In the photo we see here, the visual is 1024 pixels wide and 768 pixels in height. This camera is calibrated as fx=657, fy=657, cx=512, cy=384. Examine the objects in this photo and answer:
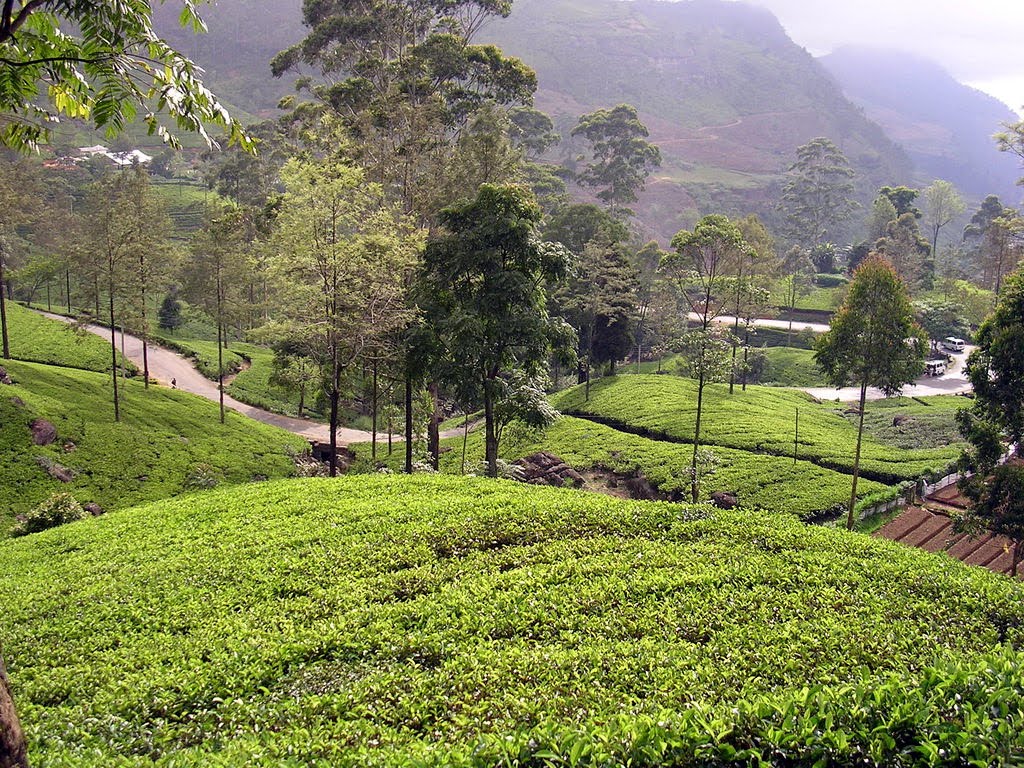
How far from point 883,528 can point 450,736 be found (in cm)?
2290

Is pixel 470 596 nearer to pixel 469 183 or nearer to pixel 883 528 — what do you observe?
pixel 883 528

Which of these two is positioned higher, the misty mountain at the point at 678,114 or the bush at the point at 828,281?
the misty mountain at the point at 678,114

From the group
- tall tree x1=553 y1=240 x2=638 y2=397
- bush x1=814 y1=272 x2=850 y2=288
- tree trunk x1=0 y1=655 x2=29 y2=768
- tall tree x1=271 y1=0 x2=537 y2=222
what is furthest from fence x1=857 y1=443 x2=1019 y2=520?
bush x1=814 y1=272 x2=850 y2=288

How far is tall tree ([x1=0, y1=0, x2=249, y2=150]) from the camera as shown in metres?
4.66

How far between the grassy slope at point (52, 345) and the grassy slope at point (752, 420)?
27910 mm

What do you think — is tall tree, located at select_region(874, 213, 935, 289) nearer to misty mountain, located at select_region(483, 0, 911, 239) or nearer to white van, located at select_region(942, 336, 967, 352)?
white van, located at select_region(942, 336, 967, 352)

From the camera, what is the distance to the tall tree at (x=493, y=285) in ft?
60.3

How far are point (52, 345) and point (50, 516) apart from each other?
26729 mm

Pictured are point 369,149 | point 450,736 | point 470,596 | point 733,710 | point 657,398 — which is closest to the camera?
point 733,710

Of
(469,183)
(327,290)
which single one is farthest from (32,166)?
(327,290)

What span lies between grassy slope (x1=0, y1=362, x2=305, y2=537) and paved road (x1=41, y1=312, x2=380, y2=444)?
3558mm

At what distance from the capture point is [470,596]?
8844mm

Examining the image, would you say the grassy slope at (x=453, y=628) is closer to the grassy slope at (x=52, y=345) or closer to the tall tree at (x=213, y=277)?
the grassy slope at (x=52, y=345)

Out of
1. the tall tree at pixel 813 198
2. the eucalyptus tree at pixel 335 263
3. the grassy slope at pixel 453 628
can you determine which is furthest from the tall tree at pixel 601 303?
the tall tree at pixel 813 198
